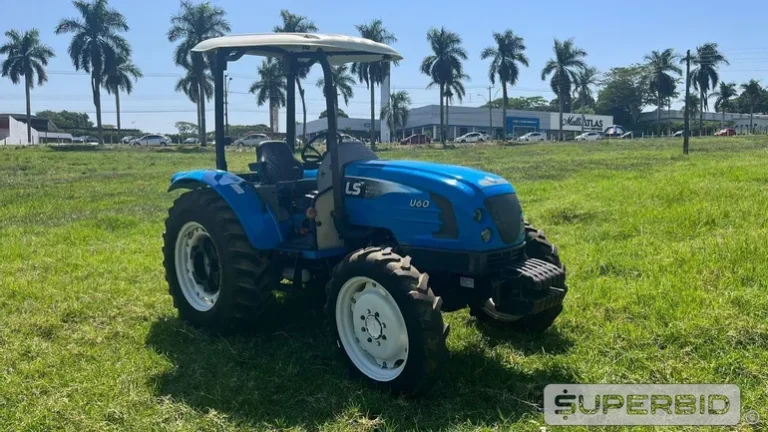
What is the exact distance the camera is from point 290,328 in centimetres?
559

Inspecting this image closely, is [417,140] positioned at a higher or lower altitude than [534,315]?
higher

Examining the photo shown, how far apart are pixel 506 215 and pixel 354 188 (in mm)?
1171

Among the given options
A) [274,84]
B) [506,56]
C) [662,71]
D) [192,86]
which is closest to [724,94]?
[662,71]

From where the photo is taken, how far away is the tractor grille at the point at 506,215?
14.7 feet

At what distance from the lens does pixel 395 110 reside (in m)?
71.6

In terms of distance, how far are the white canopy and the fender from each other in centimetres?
109

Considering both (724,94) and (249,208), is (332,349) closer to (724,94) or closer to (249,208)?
(249,208)

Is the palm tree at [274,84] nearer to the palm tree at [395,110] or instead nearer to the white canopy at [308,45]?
the white canopy at [308,45]

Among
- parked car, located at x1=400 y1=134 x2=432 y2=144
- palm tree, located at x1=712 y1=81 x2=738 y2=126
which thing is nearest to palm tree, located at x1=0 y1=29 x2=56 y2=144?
parked car, located at x1=400 y1=134 x2=432 y2=144

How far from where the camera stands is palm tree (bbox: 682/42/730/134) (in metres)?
76.1

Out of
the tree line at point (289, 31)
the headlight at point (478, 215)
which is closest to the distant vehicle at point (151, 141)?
the tree line at point (289, 31)

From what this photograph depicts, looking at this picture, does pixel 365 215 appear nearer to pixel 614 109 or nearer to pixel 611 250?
pixel 611 250

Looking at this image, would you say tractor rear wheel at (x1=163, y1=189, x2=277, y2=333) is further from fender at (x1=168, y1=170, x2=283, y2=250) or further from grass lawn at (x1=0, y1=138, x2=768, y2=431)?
grass lawn at (x1=0, y1=138, x2=768, y2=431)

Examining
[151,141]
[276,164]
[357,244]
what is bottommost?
[357,244]
